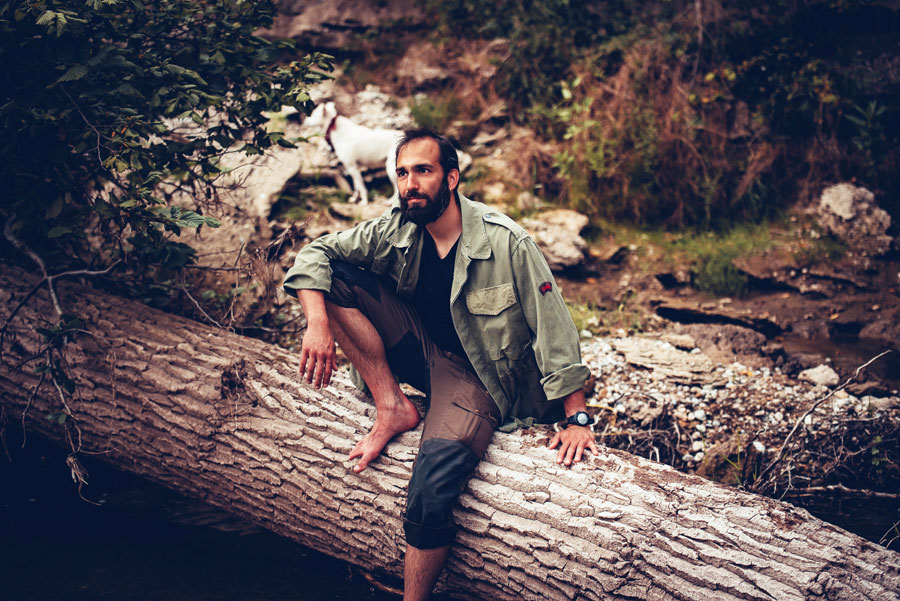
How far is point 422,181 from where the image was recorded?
271 centimetres

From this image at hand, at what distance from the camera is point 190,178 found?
3910mm

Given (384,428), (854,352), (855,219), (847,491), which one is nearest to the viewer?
(384,428)

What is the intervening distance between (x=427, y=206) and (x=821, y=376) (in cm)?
279

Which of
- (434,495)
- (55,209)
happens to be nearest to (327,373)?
(434,495)

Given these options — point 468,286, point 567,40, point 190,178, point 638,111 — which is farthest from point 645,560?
point 567,40

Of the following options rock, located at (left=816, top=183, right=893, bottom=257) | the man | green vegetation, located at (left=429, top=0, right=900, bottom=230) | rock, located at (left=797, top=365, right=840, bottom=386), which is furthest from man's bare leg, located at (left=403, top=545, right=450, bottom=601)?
rock, located at (left=816, top=183, right=893, bottom=257)

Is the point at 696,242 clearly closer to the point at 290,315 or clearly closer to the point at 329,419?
the point at 290,315

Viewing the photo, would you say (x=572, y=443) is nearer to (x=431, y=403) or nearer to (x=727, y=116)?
(x=431, y=403)

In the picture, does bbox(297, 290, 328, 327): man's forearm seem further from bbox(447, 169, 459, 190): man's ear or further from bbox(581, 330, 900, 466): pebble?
bbox(581, 330, 900, 466): pebble

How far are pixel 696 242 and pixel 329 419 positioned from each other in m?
3.69

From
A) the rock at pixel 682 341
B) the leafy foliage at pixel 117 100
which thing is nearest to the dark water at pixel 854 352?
the rock at pixel 682 341

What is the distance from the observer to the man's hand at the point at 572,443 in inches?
98.4

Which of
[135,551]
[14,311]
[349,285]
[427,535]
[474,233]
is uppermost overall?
[474,233]

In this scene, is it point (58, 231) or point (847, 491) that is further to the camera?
point (847, 491)
